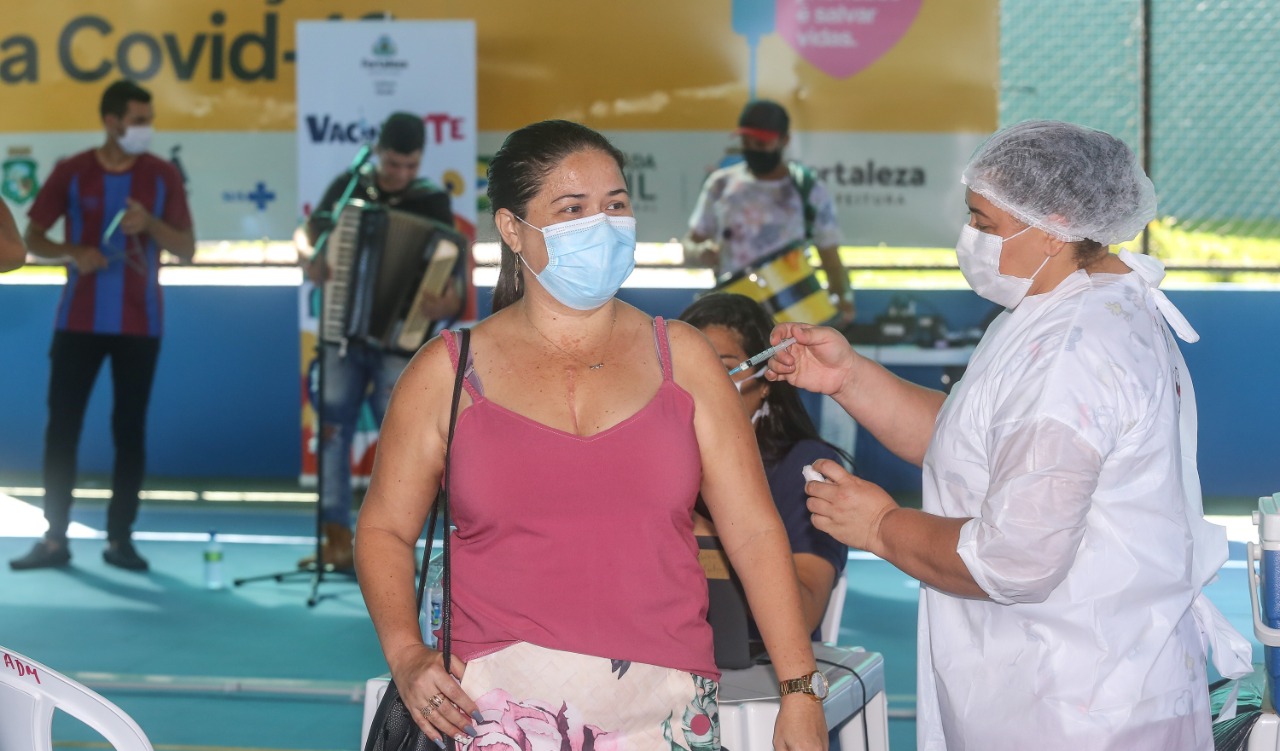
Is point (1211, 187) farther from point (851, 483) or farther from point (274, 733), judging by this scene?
point (851, 483)

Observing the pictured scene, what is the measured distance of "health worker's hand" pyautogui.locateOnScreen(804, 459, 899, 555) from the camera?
7.22 ft

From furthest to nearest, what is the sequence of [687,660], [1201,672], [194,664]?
[194,664], [1201,672], [687,660]

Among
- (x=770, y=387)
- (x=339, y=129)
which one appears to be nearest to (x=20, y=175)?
(x=339, y=129)

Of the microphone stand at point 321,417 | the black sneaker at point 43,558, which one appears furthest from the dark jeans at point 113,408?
the microphone stand at point 321,417

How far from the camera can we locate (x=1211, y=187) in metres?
8.63

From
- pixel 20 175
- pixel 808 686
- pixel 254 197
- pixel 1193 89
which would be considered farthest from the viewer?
pixel 1193 89

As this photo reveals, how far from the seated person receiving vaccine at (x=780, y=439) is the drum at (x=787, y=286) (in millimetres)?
2761

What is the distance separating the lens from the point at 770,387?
317 centimetres

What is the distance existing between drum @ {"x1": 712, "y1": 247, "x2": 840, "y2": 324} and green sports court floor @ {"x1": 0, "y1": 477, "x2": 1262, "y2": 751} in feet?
3.90

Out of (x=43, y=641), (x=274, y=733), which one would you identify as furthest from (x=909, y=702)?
(x=43, y=641)

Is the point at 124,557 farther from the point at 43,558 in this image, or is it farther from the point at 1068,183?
the point at 1068,183

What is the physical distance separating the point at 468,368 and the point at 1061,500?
84 cm

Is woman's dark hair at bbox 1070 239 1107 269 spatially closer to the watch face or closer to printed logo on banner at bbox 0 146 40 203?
the watch face

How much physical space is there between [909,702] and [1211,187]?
Answer: 5441 mm
